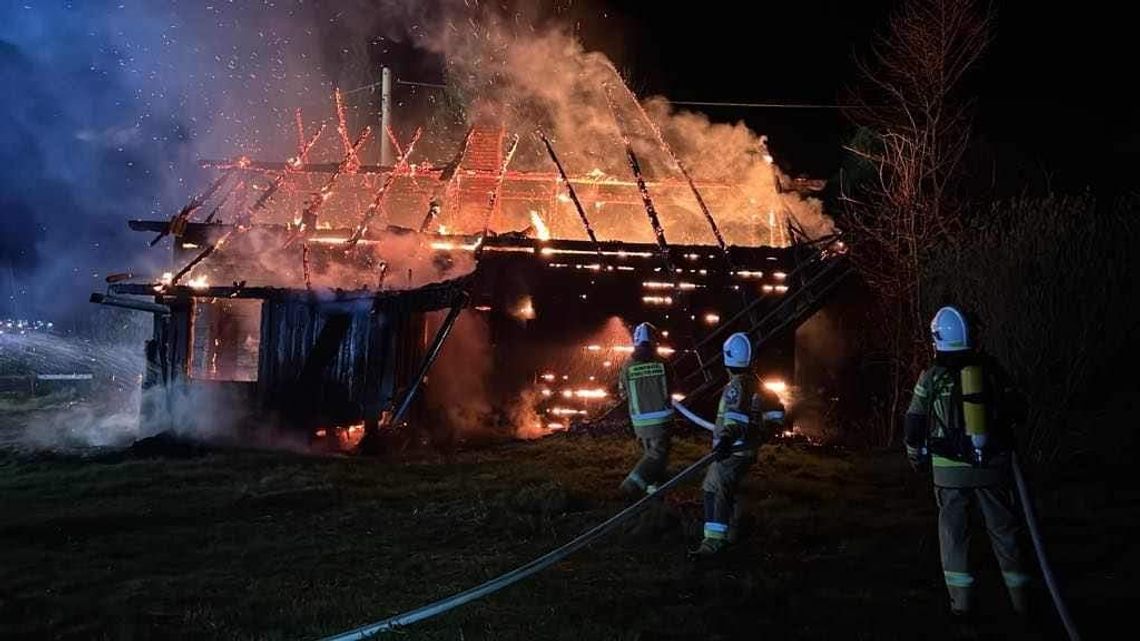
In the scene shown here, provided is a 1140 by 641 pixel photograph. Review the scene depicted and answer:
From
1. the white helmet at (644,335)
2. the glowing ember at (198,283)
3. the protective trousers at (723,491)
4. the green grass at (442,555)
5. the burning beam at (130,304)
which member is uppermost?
the glowing ember at (198,283)

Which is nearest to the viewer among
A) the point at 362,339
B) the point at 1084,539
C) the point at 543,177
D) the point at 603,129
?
the point at 1084,539

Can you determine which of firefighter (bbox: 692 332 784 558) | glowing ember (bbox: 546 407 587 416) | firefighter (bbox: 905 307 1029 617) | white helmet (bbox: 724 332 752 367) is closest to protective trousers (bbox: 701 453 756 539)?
firefighter (bbox: 692 332 784 558)

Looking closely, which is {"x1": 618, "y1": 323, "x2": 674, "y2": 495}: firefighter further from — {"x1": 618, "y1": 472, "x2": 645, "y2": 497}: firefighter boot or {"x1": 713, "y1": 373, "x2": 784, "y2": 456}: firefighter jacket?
{"x1": 713, "y1": 373, "x2": 784, "y2": 456}: firefighter jacket

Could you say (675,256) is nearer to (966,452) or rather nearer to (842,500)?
(842,500)

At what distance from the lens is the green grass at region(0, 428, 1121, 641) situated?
472 cm

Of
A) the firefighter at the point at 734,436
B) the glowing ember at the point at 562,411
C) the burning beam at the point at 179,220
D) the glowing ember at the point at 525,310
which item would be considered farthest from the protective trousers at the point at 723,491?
the burning beam at the point at 179,220

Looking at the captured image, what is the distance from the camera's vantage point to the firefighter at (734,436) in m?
6.09

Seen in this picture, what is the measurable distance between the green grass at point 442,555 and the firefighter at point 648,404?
0.45 m

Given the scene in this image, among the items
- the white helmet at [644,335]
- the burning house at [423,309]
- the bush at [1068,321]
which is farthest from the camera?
the burning house at [423,309]

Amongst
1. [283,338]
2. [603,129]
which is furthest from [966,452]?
[603,129]

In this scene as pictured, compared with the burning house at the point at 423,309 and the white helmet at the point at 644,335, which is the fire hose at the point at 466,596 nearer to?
the white helmet at the point at 644,335

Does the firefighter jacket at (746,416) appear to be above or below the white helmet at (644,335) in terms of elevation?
below

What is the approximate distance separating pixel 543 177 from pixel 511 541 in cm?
1333

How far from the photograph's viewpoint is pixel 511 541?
6934mm
